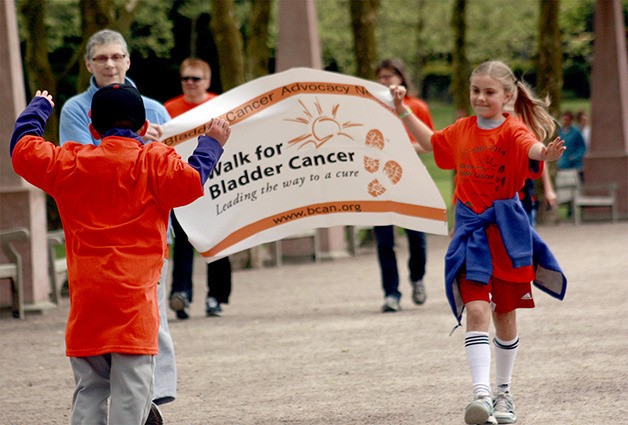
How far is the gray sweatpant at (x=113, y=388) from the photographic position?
5438 mm

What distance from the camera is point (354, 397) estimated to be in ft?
25.7

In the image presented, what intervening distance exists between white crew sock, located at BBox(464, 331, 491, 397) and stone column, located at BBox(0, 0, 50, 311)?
7.62 m

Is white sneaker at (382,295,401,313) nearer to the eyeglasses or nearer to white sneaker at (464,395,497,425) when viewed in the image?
the eyeglasses

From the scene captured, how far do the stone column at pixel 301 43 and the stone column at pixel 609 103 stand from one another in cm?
730

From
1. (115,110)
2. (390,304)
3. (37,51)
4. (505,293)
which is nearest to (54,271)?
(390,304)

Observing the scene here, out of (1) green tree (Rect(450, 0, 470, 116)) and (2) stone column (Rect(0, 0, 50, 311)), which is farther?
(1) green tree (Rect(450, 0, 470, 116))

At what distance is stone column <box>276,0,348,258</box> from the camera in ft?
62.8

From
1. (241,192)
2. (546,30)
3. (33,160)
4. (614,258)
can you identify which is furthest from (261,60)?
(33,160)

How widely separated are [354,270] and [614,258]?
129 inches

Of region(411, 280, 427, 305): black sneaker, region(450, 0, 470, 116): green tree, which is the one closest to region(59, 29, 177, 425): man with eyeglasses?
region(411, 280, 427, 305): black sneaker

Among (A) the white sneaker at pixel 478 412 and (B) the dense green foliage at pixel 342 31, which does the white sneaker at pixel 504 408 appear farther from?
(B) the dense green foliage at pixel 342 31

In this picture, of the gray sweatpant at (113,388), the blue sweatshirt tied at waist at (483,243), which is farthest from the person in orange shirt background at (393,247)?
the gray sweatpant at (113,388)

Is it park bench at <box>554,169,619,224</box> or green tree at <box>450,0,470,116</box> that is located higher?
green tree at <box>450,0,470,116</box>

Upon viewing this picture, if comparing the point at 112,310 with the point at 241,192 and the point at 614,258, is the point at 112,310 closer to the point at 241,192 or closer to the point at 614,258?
the point at 241,192
